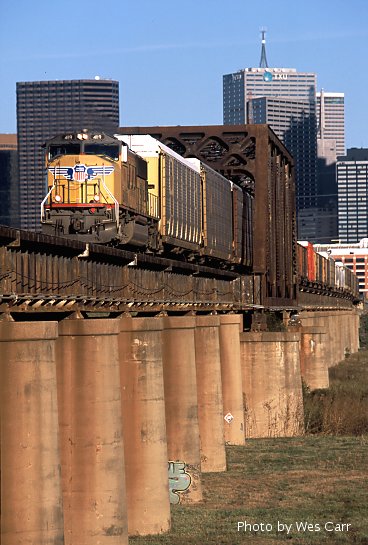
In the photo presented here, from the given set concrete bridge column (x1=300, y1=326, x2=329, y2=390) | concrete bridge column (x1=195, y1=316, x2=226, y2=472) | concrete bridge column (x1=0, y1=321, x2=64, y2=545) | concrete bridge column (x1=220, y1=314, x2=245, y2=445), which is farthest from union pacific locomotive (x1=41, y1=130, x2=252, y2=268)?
concrete bridge column (x1=300, y1=326, x2=329, y2=390)

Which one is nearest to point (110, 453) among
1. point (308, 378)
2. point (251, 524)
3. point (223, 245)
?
point (251, 524)

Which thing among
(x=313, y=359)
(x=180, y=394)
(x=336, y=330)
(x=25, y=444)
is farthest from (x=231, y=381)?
(x=336, y=330)

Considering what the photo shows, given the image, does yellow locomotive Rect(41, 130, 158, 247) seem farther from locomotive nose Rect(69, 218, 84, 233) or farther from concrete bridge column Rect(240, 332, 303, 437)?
concrete bridge column Rect(240, 332, 303, 437)

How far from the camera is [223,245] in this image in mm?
53844

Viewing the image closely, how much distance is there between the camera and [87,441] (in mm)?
24906

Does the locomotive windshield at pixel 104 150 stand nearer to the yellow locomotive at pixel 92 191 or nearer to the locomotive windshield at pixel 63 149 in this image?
the yellow locomotive at pixel 92 191

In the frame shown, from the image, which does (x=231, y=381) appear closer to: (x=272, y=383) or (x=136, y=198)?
(x=272, y=383)

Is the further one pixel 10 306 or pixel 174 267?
pixel 174 267

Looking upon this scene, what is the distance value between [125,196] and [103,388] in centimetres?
1302

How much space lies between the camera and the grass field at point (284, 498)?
28.9 meters

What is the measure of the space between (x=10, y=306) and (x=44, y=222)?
49.3 feet

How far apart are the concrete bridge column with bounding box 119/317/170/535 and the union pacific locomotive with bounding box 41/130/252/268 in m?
7.13

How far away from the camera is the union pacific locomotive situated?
36375mm

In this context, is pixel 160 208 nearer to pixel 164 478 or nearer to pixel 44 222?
pixel 44 222
